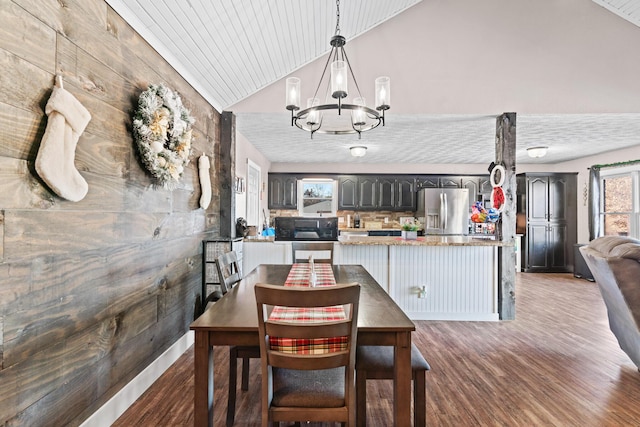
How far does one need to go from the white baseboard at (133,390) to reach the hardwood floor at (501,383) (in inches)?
1.9

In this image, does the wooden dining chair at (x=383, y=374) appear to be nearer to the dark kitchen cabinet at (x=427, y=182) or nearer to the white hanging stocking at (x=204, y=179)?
the white hanging stocking at (x=204, y=179)

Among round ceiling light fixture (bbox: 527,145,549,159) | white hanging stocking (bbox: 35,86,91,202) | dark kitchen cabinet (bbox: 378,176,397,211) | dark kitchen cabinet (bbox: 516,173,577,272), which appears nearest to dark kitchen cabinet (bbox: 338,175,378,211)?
dark kitchen cabinet (bbox: 378,176,397,211)

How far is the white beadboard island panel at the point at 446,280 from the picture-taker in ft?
12.2

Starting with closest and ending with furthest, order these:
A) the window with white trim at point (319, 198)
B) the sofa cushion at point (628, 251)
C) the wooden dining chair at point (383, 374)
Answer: the wooden dining chair at point (383, 374), the sofa cushion at point (628, 251), the window with white trim at point (319, 198)

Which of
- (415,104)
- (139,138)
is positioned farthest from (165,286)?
(415,104)

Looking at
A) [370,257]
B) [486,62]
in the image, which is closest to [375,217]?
[370,257]

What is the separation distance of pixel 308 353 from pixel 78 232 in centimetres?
121

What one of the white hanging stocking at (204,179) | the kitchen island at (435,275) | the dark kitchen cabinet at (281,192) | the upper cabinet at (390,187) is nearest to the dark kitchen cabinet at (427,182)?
the upper cabinet at (390,187)

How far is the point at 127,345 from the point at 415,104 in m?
3.45

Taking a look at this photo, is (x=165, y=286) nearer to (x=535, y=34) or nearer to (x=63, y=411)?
(x=63, y=411)

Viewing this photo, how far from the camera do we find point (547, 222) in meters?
6.66

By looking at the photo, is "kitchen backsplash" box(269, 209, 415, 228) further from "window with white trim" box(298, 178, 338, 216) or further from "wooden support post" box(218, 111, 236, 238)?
"wooden support post" box(218, 111, 236, 238)

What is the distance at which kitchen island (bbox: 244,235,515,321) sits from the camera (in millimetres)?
3709

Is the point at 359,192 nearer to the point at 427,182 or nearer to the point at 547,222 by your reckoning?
the point at 427,182
